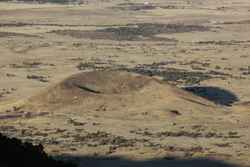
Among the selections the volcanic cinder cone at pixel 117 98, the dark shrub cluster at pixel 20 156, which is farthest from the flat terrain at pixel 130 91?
the dark shrub cluster at pixel 20 156

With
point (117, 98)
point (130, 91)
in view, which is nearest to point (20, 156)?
point (117, 98)

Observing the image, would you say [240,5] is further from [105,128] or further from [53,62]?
[105,128]

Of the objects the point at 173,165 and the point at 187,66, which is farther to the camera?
the point at 187,66

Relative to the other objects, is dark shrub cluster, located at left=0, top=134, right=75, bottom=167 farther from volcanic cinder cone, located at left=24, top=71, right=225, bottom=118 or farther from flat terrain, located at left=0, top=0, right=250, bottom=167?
volcanic cinder cone, located at left=24, top=71, right=225, bottom=118

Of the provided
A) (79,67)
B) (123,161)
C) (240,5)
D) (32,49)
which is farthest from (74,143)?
(240,5)

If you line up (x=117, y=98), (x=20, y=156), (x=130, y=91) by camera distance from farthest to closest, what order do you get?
(x=130, y=91) → (x=117, y=98) → (x=20, y=156)

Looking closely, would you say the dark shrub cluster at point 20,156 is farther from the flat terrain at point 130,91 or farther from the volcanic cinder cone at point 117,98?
the volcanic cinder cone at point 117,98

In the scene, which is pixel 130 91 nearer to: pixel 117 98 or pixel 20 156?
pixel 117 98

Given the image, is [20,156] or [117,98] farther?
[117,98]
